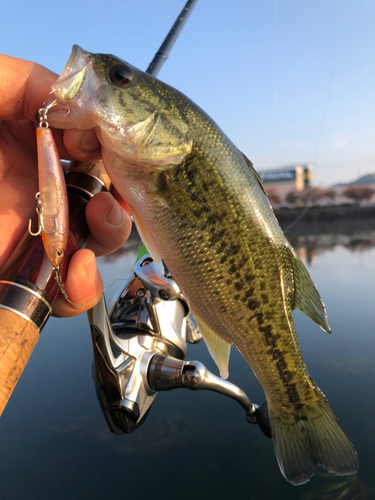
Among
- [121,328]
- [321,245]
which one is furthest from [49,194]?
[321,245]

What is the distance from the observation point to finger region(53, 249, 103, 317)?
1.02 meters

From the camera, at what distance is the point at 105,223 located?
1271mm

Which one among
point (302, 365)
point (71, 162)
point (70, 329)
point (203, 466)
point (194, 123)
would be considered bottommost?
point (70, 329)

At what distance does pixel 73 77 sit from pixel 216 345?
38.3 inches

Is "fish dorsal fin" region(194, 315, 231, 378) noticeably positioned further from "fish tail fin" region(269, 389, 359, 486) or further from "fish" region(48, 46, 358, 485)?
"fish tail fin" region(269, 389, 359, 486)

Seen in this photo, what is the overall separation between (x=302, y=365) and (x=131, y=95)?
1172 mm

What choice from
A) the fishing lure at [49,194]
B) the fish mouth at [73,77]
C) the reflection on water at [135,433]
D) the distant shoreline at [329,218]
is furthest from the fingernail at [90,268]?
the distant shoreline at [329,218]

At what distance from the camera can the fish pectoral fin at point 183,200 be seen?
3.49 ft

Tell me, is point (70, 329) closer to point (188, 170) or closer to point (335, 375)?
point (335, 375)

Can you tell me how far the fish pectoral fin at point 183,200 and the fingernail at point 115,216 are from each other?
0.29 metres

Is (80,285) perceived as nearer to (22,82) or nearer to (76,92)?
(76,92)

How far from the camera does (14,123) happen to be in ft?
4.18

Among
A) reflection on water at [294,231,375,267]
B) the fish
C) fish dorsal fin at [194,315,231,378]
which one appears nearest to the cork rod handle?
the fish

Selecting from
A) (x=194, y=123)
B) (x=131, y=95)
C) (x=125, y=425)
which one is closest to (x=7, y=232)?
(x=131, y=95)
